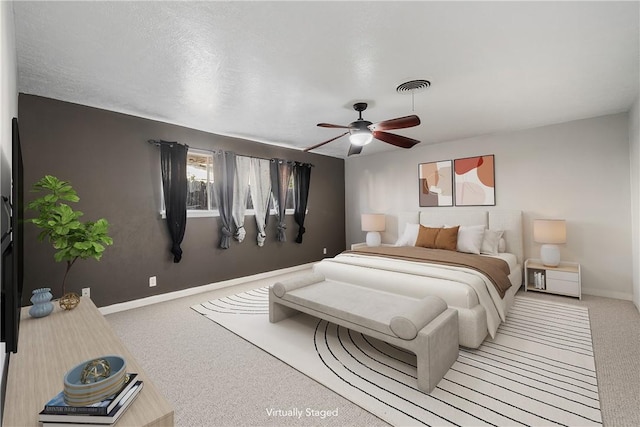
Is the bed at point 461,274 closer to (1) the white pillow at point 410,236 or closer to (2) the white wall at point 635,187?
(1) the white pillow at point 410,236

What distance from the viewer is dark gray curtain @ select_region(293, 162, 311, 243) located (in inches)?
224

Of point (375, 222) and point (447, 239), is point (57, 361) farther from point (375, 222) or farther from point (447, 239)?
point (375, 222)

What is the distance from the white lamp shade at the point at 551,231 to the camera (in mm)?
3846

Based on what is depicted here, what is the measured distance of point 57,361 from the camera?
143 cm

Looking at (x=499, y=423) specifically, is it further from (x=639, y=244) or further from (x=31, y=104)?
(x=31, y=104)

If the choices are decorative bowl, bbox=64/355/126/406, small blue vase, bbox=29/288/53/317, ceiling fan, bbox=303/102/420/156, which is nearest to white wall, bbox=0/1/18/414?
decorative bowl, bbox=64/355/126/406

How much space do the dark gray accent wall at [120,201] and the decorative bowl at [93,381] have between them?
2812mm

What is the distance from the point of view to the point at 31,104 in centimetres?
301

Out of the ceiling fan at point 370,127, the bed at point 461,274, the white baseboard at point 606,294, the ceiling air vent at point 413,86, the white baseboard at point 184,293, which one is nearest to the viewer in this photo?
the bed at point 461,274

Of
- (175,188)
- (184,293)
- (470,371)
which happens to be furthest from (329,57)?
(184,293)

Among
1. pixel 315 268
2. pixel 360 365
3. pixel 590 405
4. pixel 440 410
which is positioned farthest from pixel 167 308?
pixel 590 405

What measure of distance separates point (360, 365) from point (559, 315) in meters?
2.53

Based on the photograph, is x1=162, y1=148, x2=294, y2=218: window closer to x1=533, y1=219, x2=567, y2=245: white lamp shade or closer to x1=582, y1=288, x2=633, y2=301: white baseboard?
x1=533, y1=219, x2=567, y2=245: white lamp shade

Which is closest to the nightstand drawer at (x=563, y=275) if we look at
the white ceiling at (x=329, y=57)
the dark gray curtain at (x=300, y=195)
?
the white ceiling at (x=329, y=57)
